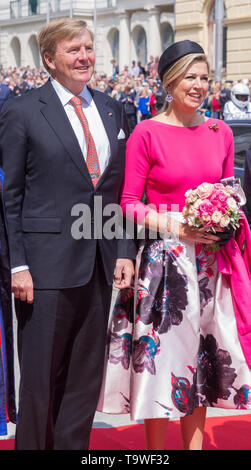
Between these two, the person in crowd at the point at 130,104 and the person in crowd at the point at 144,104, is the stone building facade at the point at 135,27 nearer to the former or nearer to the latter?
the person in crowd at the point at 130,104

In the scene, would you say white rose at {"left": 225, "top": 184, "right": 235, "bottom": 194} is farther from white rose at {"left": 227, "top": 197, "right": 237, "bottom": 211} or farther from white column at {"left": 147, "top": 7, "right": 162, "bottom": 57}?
white column at {"left": 147, "top": 7, "right": 162, "bottom": 57}

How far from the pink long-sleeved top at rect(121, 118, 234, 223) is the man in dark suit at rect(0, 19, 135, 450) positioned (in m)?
0.09

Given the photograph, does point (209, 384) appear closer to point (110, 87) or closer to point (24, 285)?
point (24, 285)

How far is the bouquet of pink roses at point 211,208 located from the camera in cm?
349

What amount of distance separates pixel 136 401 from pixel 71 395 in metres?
0.29

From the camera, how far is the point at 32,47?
57.9 m

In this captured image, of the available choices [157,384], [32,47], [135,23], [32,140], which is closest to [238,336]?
[157,384]

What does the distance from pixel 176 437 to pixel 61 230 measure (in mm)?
1471

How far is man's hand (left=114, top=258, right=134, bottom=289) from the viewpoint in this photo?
3.63 m

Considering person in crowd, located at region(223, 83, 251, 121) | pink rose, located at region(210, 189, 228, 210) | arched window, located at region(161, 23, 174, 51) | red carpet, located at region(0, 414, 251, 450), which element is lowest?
red carpet, located at region(0, 414, 251, 450)

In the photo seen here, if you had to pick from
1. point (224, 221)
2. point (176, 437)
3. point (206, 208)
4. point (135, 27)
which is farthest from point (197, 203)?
point (135, 27)

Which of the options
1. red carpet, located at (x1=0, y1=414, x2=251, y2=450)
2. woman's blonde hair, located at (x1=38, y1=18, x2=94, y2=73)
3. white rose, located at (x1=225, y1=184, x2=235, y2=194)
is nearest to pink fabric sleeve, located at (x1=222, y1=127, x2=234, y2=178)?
white rose, located at (x1=225, y1=184, x2=235, y2=194)

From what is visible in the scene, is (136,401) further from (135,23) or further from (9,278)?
(135,23)

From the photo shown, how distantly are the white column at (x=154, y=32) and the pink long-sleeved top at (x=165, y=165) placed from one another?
41.7 m
